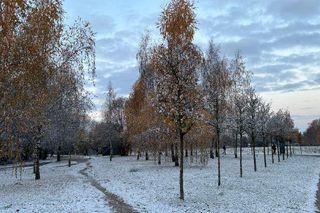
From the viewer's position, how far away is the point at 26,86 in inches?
387

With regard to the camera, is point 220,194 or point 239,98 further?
point 239,98

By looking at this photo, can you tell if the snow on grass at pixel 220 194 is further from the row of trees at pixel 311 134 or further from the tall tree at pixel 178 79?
the row of trees at pixel 311 134

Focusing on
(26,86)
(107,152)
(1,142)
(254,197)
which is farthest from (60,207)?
(107,152)

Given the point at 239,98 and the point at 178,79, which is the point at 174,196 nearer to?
the point at 178,79

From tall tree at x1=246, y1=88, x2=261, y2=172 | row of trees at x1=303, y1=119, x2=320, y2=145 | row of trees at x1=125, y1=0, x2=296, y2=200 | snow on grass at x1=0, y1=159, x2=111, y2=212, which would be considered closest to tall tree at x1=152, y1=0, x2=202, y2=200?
row of trees at x1=125, y1=0, x2=296, y2=200

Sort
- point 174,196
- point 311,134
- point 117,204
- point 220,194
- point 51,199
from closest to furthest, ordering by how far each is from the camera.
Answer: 1. point 117,204
2. point 51,199
3. point 174,196
4. point 220,194
5. point 311,134

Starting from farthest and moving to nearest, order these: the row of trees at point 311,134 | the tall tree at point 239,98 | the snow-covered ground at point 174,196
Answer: the row of trees at point 311,134 < the tall tree at point 239,98 < the snow-covered ground at point 174,196

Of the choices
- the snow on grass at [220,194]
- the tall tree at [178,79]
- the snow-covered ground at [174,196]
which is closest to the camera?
the snow-covered ground at [174,196]

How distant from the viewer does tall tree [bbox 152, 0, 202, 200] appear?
55.8 feet

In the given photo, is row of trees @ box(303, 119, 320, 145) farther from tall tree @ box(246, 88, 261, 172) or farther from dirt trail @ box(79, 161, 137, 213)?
dirt trail @ box(79, 161, 137, 213)

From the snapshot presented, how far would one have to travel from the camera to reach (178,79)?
17.3 meters

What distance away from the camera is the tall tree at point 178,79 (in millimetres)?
17016

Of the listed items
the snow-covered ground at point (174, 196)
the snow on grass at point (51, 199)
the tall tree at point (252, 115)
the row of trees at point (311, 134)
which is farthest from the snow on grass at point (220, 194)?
the row of trees at point (311, 134)

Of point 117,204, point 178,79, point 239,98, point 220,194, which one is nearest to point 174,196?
point 220,194
